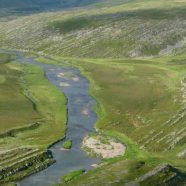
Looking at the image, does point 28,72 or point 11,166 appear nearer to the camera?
point 11,166

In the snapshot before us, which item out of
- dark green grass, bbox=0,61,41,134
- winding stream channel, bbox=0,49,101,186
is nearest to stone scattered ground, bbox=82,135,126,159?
winding stream channel, bbox=0,49,101,186

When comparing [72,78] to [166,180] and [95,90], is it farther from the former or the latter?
[166,180]

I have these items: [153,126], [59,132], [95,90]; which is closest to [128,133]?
[153,126]

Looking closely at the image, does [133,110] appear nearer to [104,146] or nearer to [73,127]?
[73,127]

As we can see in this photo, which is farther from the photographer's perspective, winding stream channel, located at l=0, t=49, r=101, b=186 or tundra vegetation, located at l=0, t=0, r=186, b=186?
winding stream channel, located at l=0, t=49, r=101, b=186

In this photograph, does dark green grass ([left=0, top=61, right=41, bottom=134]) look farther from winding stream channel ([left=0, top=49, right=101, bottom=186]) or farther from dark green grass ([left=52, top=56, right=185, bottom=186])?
dark green grass ([left=52, top=56, right=185, bottom=186])

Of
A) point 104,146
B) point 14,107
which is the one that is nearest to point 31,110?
point 14,107
